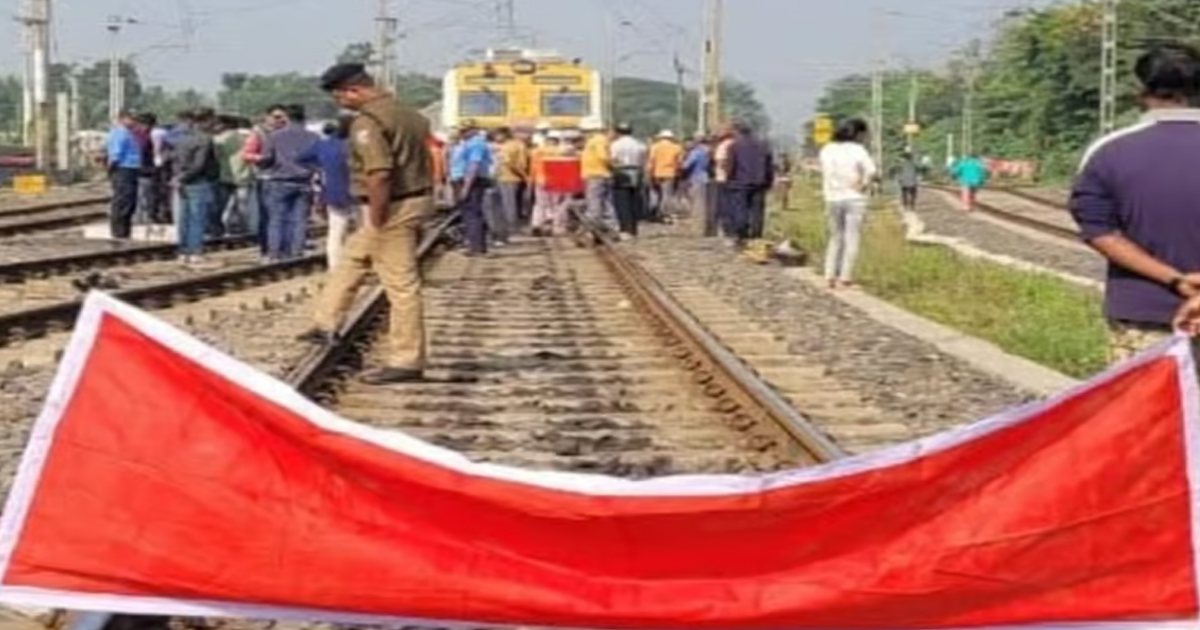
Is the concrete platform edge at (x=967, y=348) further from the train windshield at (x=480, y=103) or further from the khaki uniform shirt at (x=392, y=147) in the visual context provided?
the train windshield at (x=480, y=103)

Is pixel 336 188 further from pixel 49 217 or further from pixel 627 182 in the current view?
pixel 49 217

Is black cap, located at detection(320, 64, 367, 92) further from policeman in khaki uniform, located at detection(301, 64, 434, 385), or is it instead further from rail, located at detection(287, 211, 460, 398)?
rail, located at detection(287, 211, 460, 398)

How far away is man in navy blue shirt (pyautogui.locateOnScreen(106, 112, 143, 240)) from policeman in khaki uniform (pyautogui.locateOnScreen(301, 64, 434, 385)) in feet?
49.7

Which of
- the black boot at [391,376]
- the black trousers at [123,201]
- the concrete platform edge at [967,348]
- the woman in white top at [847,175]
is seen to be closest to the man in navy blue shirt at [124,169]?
the black trousers at [123,201]

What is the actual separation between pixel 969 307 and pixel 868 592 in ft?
56.7

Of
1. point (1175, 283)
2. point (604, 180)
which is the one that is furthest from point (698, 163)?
point (1175, 283)

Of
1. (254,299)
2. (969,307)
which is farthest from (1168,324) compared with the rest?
(969,307)

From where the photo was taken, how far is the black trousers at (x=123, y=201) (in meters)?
27.9

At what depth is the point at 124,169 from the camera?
27.7m

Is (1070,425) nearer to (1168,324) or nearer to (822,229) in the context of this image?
(1168,324)

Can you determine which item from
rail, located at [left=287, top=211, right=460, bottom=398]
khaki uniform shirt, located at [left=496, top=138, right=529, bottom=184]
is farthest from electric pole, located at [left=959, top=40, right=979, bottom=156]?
rail, located at [left=287, top=211, right=460, bottom=398]

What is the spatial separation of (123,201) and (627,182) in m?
8.36

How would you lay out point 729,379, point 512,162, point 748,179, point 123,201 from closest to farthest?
point 729,379 < point 123,201 < point 748,179 < point 512,162

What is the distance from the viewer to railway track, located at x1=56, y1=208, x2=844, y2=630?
9.98 metres
